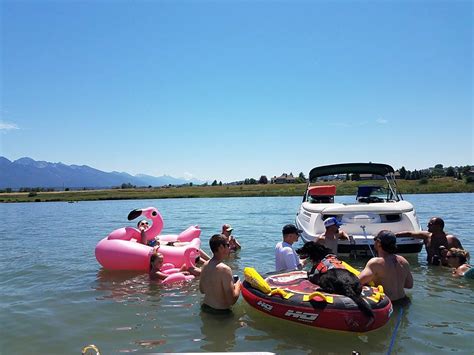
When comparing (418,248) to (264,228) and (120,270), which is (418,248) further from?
(264,228)

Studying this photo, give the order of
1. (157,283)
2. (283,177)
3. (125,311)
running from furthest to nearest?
1. (283,177)
2. (157,283)
3. (125,311)

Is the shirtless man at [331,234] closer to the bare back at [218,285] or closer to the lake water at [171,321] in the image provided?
the lake water at [171,321]

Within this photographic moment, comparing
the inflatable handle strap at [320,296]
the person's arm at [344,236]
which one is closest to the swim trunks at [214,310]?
the inflatable handle strap at [320,296]

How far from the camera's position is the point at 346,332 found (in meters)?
4.72

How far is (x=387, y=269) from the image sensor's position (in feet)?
18.1

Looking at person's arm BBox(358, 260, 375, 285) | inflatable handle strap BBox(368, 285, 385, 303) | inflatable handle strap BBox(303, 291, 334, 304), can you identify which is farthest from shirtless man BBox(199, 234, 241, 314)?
inflatable handle strap BBox(368, 285, 385, 303)

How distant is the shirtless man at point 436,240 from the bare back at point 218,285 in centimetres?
484

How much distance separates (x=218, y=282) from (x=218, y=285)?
0.05m

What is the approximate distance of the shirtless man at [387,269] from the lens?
17.9 feet

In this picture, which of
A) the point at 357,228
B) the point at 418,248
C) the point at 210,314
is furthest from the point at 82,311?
the point at 418,248

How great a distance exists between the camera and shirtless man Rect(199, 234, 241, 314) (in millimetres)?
5457

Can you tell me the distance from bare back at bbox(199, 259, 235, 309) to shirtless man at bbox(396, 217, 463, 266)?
4843mm

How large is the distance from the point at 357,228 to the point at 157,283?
4.55 meters

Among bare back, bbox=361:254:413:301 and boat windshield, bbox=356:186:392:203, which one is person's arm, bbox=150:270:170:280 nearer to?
bare back, bbox=361:254:413:301
